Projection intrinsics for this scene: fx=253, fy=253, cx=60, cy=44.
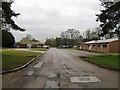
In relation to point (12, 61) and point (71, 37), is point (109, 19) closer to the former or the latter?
point (12, 61)

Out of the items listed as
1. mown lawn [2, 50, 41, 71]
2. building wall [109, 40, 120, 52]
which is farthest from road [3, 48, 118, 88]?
building wall [109, 40, 120, 52]

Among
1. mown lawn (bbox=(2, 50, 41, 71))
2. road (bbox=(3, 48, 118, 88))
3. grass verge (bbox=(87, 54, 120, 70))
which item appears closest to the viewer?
road (bbox=(3, 48, 118, 88))

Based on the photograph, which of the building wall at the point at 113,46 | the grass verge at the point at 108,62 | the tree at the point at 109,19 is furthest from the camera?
the building wall at the point at 113,46

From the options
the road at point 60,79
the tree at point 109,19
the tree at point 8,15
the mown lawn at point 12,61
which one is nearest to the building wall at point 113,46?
the tree at point 109,19

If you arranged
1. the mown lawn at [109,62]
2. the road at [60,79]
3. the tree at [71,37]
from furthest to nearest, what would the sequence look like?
the tree at [71,37]
the mown lawn at [109,62]
the road at [60,79]

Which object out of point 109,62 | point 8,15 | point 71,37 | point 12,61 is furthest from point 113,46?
point 71,37

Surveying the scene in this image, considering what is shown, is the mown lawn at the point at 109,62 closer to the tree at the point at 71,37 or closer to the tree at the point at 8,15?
the tree at the point at 8,15

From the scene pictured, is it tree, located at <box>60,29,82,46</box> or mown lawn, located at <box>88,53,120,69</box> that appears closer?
mown lawn, located at <box>88,53,120,69</box>

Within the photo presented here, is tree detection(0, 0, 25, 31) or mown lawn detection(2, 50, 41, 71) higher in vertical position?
tree detection(0, 0, 25, 31)

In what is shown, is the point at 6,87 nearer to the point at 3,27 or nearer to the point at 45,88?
the point at 45,88

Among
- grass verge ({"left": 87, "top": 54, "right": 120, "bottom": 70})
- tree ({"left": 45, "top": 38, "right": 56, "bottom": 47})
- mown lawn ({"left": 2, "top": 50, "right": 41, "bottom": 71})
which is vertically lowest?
grass verge ({"left": 87, "top": 54, "right": 120, "bottom": 70})

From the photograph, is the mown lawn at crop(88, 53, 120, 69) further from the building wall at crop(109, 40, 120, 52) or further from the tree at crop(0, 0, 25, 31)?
the building wall at crop(109, 40, 120, 52)

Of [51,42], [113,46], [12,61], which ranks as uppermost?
[51,42]

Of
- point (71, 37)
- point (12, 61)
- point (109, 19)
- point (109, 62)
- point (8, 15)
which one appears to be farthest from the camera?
Result: point (71, 37)
